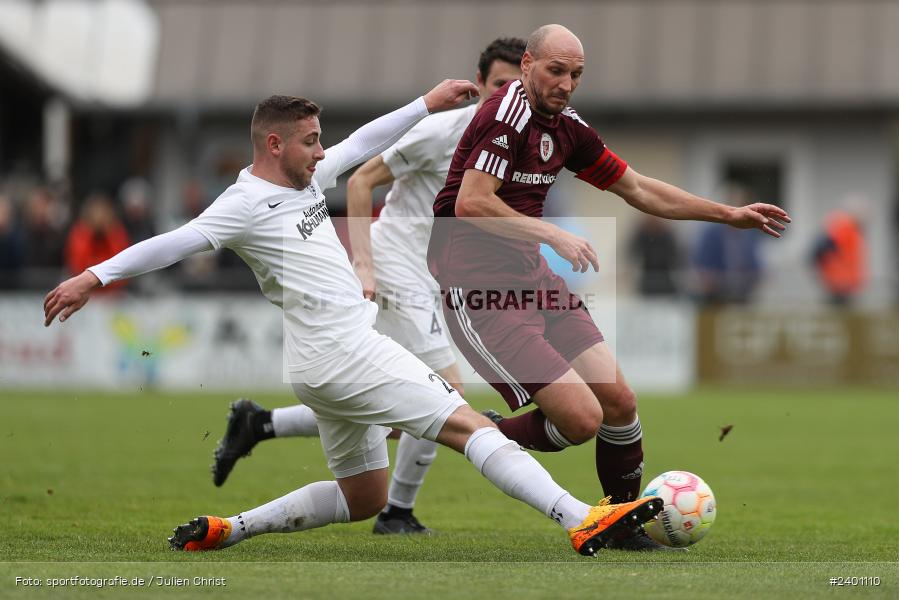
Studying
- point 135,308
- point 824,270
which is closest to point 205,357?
point 135,308

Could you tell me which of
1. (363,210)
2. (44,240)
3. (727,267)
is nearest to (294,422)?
(363,210)

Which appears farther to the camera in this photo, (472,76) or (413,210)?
(472,76)

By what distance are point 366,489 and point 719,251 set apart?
42.4ft

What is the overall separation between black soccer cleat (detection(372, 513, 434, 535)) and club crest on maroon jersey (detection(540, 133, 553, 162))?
2.14 metres

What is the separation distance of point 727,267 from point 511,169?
41.5ft

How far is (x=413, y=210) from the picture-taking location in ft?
25.4

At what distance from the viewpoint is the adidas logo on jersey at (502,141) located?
20.3 feet

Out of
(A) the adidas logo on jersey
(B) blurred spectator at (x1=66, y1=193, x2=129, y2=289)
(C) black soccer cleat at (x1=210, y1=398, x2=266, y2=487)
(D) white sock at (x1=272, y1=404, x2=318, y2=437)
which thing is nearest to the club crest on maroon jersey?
(A) the adidas logo on jersey

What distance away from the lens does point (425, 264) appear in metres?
7.74

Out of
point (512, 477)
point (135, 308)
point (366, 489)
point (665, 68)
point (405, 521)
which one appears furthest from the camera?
point (665, 68)

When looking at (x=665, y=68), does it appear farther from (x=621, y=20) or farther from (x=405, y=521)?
(x=405, y=521)

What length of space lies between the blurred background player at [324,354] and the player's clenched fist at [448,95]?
795 mm

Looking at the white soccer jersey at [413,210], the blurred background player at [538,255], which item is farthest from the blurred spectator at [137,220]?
the blurred background player at [538,255]

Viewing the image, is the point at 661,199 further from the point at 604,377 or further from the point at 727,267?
the point at 727,267
